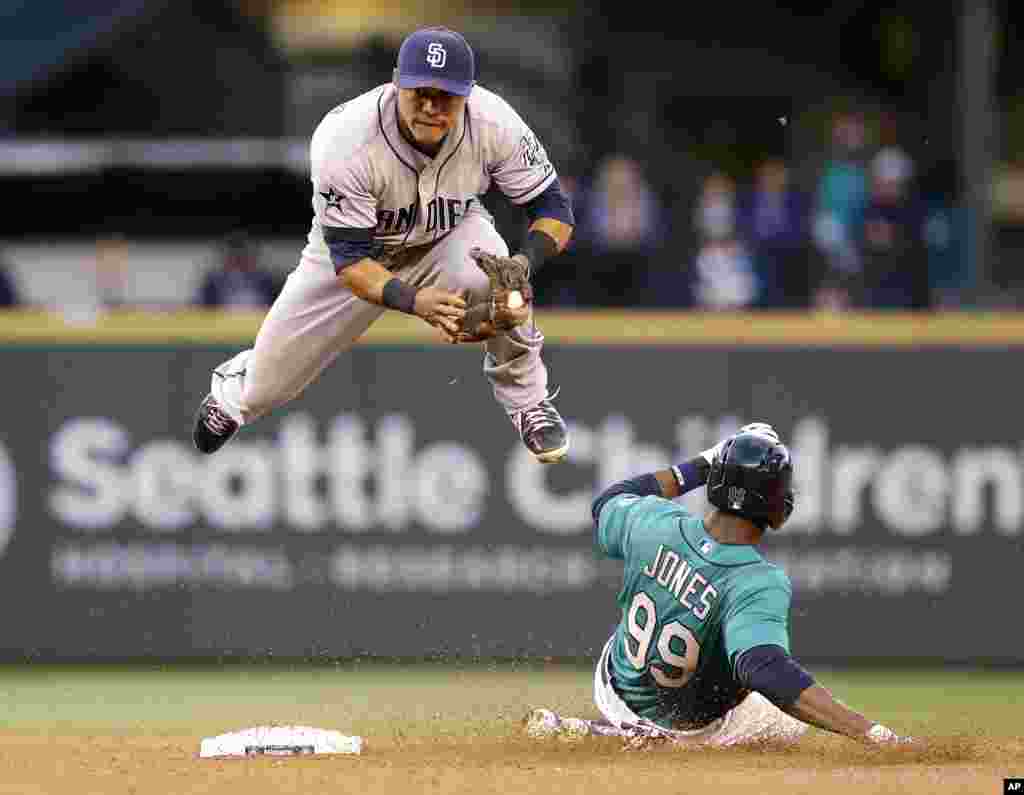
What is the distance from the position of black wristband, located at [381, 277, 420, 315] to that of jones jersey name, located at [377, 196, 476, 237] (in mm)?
400

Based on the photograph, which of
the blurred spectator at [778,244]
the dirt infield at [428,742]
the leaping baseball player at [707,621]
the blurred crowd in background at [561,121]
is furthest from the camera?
the blurred crowd in background at [561,121]

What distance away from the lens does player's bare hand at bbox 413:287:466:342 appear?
27.6ft

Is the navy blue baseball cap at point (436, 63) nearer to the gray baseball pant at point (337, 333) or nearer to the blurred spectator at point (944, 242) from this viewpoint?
the gray baseball pant at point (337, 333)

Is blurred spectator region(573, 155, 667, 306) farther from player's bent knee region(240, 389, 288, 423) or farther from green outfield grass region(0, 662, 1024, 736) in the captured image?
player's bent knee region(240, 389, 288, 423)

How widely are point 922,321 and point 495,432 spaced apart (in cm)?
281

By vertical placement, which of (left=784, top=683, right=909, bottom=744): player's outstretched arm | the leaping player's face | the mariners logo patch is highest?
the leaping player's face

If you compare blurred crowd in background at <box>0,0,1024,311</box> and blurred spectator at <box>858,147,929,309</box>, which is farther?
blurred crowd in background at <box>0,0,1024,311</box>

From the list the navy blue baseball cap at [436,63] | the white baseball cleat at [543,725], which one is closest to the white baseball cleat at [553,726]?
the white baseball cleat at [543,725]

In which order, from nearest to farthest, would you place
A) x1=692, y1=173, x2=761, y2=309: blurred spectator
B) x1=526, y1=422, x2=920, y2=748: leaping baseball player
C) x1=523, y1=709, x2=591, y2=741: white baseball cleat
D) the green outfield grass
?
x1=526, y1=422, x2=920, y2=748: leaping baseball player
x1=523, y1=709, x2=591, y2=741: white baseball cleat
the green outfield grass
x1=692, y1=173, x2=761, y2=309: blurred spectator

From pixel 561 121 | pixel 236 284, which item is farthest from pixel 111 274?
pixel 561 121

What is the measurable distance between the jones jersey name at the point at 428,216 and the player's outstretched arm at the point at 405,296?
0.25m

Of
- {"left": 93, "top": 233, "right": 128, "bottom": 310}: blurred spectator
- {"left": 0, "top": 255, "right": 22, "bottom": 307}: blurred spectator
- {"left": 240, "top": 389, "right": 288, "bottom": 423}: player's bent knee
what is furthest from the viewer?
{"left": 93, "top": 233, "right": 128, "bottom": 310}: blurred spectator

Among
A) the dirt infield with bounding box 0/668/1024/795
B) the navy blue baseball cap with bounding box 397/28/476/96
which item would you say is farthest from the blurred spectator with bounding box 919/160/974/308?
the navy blue baseball cap with bounding box 397/28/476/96

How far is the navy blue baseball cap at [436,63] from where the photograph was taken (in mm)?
8219
